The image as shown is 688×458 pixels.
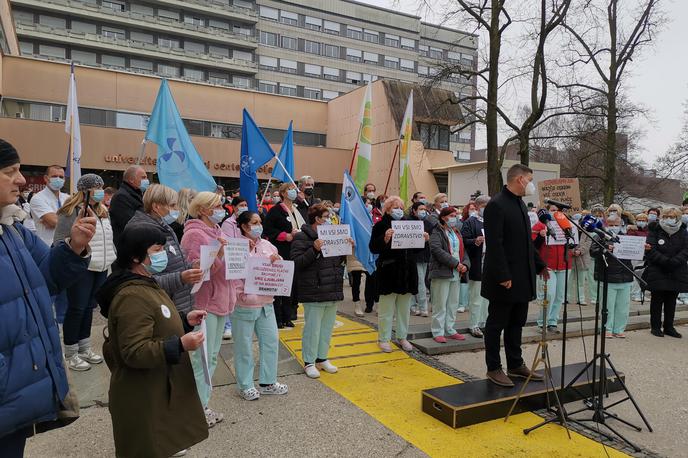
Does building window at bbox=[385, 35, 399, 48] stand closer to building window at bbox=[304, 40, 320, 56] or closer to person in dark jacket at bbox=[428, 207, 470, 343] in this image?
building window at bbox=[304, 40, 320, 56]

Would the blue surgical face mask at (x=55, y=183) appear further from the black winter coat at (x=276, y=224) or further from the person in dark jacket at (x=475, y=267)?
the person in dark jacket at (x=475, y=267)

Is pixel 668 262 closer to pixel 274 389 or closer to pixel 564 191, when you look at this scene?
pixel 564 191

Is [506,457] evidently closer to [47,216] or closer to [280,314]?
[280,314]

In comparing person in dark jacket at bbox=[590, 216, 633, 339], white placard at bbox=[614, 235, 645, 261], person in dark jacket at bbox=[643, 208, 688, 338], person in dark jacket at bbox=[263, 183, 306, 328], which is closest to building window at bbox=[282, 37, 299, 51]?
person in dark jacket at bbox=[263, 183, 306, 328]

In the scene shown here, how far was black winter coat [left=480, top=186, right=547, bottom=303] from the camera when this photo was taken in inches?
196

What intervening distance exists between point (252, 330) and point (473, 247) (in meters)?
4.33

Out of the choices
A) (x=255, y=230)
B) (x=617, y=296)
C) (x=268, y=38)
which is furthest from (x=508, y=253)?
(x=268, y=38)

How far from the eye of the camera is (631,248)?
8.69m

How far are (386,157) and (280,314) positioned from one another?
2401 cm

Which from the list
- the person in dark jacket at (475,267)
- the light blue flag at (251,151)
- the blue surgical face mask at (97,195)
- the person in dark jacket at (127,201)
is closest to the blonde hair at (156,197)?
the blue surgical face mask at (97,195)

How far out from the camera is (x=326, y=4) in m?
59.0

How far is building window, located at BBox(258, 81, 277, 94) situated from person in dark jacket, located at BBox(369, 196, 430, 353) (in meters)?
51.8

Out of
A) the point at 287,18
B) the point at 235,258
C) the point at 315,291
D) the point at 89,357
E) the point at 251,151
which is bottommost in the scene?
the point at 89,357

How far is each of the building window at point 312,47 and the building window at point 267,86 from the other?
635cm
